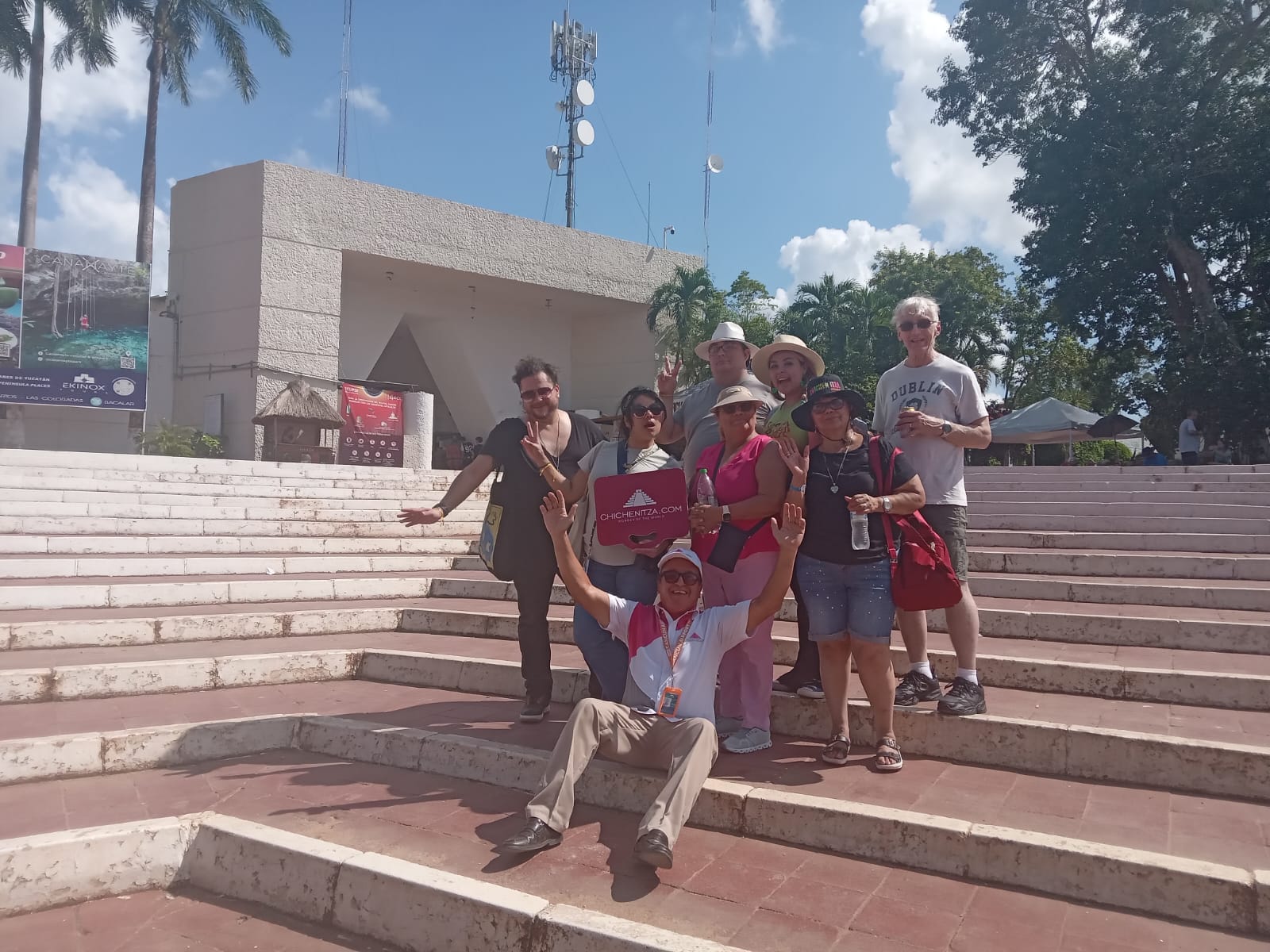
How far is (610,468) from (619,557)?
0.40 meters

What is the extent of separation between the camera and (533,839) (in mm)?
3289

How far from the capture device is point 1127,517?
334 inches

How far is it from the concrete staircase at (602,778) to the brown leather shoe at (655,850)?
0.31 ft

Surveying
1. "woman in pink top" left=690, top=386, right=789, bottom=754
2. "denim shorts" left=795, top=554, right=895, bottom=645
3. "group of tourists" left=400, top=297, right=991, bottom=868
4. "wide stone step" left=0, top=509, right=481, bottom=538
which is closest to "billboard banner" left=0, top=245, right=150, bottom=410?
"wide stone step" left=0, top=509, right=481, bottom=538

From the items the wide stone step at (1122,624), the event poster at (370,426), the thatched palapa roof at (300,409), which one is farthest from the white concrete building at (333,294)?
the wide stone step at (1122,624)

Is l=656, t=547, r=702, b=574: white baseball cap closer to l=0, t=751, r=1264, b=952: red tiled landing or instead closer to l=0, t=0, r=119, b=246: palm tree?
l=0, t=751, r=1264, b=952: red tiled landing

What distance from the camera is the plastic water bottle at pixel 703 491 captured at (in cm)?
399

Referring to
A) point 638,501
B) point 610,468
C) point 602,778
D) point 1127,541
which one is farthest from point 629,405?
point 1127,541

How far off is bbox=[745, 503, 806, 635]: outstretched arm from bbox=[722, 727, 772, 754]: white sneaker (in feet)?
2.04

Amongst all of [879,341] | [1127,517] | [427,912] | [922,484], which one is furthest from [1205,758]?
[879,341]

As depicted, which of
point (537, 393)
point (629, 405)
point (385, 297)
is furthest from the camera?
point (385, 297)

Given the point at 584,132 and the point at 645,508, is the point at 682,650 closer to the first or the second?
the point at 645,508

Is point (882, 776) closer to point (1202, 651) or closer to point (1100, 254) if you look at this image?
point (1202, 651)

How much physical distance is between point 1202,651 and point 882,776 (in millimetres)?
2599
